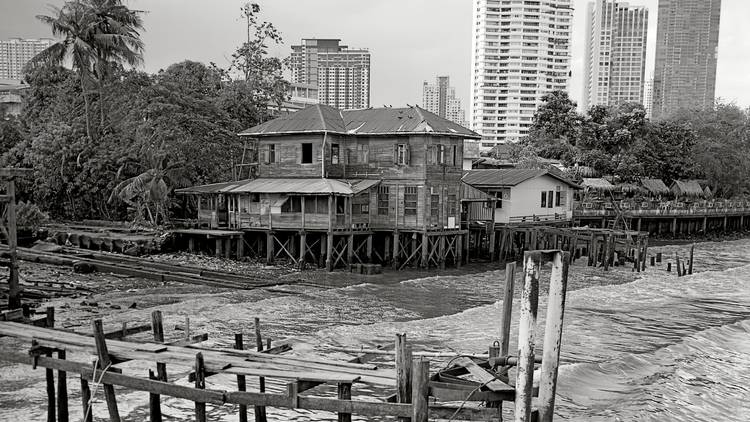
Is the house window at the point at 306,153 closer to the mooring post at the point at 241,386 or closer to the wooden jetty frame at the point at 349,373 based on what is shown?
the mooring post at the point at 241,386

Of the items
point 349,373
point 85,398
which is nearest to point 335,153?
point 85,398

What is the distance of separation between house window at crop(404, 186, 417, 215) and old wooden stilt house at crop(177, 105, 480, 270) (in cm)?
5

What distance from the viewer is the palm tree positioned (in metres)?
45.8

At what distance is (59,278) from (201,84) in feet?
92.0

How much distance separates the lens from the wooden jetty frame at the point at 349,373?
380 inches

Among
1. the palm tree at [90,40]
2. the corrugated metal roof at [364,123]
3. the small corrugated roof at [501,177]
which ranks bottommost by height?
the small corrugated roof at [501,177]

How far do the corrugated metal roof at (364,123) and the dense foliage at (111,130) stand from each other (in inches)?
235

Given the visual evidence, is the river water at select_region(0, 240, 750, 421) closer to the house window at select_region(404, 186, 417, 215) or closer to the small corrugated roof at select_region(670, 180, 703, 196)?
the house window at select_region(404, 186, 417, 215)

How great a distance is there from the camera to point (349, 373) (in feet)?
34.8

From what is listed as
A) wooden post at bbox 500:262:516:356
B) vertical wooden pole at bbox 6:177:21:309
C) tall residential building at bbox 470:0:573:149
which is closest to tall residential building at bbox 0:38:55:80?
tall residential building at bbox 470:0:573:149

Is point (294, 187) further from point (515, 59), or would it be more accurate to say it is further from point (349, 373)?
point (515, 59)

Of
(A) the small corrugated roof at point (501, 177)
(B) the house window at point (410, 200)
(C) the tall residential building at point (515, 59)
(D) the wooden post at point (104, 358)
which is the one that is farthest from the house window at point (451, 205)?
(C) the tall residential building at point (515, 59)

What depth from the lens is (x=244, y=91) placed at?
52.8 m

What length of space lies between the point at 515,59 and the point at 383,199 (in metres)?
93.5
